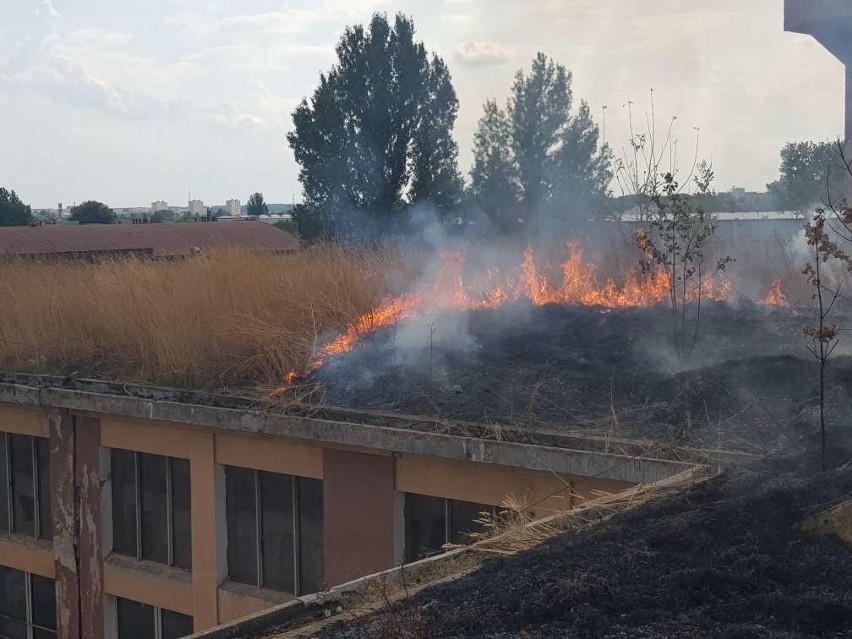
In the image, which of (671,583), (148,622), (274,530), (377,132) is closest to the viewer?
(671,583)

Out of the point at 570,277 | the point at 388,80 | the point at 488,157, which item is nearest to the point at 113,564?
the point at 570,277

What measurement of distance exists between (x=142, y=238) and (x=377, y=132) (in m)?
6.97

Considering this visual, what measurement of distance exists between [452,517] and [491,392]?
1187 millimetres

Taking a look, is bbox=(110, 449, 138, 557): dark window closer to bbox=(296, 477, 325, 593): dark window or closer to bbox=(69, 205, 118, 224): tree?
bbox=(296, 477, 325, 593): dark window

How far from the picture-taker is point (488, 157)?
23984mm

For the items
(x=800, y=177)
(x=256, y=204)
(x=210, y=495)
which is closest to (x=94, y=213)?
(x=256, y=204)

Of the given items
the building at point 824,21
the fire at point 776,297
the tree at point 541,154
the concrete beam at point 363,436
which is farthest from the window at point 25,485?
the tree at point 541,154

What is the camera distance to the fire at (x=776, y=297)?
10422 millimetres

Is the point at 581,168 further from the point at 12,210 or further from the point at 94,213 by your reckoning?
the point at 94,213

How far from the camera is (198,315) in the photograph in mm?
10086

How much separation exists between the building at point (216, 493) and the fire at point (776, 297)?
4.88 metres

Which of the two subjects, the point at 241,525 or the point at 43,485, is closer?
the point at 241,525

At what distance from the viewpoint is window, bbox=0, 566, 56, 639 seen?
10.1 meters

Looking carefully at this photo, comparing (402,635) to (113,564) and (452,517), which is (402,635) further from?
(113,564)
